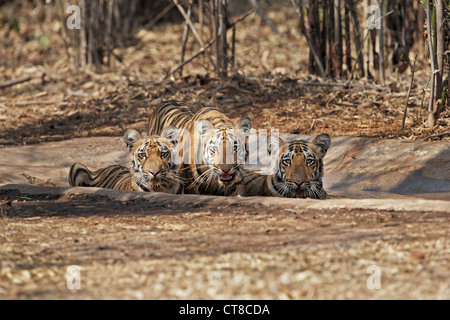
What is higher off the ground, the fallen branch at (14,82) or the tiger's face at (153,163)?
the fallen branch at (14,82)

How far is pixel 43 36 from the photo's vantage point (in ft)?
49.7

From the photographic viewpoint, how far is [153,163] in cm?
550

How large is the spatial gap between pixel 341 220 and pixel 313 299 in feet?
4.66

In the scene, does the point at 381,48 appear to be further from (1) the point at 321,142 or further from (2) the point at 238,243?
(2) the point at 238,243

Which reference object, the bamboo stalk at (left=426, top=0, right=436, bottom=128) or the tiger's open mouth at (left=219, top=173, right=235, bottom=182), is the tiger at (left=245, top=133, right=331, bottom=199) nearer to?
the tiger's open mouth at (left=219, top=173, right=235, bottom=182)

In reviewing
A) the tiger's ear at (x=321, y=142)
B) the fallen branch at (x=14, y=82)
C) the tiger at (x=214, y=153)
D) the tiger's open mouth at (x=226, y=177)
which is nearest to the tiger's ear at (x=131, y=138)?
the tiger at (x=214, y=153)

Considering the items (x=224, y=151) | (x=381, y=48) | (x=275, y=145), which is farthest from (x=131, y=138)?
(x=381, y=48)

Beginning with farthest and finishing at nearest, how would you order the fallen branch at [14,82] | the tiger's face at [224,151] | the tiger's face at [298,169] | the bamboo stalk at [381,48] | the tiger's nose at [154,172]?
the fallen branch at [14,82]
the bamboo stalk at [381,48]
the tiger's nose at [154,172]
the tiger's face at [224,151]
the tiger's face at [298,169]

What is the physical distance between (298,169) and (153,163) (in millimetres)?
1145

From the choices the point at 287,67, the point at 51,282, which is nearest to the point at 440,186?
the point at 51,282

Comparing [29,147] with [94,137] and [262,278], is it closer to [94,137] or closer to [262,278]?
[94,137]

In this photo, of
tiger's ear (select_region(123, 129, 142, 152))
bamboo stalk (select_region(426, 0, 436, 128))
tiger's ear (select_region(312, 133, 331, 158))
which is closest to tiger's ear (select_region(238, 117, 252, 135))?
tiger's ear (select_region(312, 133, 331, 158))

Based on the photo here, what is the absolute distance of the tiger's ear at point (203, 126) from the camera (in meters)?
5.62

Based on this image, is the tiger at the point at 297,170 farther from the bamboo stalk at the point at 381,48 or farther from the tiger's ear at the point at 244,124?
the bamboo stalk at the point at 381,48
